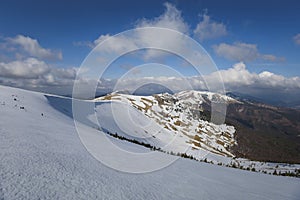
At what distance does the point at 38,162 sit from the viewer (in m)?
4.64

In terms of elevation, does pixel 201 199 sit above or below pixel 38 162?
below

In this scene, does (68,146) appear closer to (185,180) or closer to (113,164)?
(113,164)

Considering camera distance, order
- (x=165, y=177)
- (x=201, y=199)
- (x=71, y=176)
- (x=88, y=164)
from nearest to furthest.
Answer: (x=71, y=176) < (x=201, y=199) < (x=88, y=164) < (x=165, y=177)

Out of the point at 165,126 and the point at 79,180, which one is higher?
the point at 79,180

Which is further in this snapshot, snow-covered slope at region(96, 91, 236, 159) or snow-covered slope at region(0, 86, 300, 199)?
snow-covered slope at region(96, 91, 236, 159)

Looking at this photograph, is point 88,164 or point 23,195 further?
point 88,164

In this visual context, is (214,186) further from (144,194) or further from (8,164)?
(8,164)

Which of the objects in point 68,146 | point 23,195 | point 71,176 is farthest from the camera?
point 68,146

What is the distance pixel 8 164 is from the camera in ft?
13.4

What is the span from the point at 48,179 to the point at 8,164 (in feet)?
2.62

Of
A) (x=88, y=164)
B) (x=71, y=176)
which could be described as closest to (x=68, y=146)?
(x=88, y=164)

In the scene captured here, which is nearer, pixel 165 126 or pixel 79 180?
pixel 79 180

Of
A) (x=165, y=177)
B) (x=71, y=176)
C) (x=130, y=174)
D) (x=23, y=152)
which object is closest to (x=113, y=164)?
(x=130, y=174)

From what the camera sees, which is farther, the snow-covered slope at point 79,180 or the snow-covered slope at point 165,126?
the snow-covered slope at point 165,126
